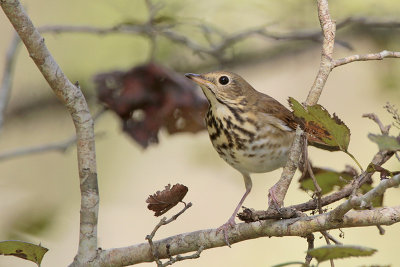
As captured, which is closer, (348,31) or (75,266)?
(75,266)

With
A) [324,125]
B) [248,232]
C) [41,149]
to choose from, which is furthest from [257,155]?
[324,125]

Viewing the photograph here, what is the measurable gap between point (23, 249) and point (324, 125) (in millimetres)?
979

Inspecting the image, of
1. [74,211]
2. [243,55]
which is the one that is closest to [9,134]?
[74,211]

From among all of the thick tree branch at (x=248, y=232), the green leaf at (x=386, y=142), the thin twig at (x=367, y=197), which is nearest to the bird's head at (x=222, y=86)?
the thick tree branch at (x=248, y=232)

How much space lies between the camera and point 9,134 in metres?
4.79

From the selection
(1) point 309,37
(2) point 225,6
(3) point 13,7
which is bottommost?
(3) point 13,7

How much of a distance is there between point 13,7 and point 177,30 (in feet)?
6.95

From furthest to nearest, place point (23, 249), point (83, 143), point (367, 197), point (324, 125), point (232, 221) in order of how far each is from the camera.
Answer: point (232, 221)
point (83, 143)
point (23, 249)
point (324, 125)
point (367, 197)

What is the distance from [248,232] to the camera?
6.78 feet

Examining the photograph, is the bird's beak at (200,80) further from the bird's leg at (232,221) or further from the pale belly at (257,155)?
the bird's leg at (232,221)

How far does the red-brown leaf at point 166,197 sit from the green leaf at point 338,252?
671 millimetres

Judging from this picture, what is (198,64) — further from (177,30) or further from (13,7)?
(13,7)

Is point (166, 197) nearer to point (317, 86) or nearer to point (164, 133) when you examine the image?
point (317, 86)

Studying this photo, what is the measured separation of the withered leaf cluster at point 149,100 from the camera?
3256mm
